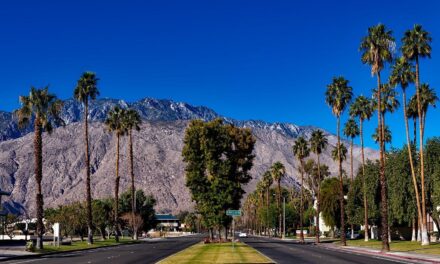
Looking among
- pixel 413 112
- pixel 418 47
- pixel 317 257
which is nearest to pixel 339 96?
pixel 413 112

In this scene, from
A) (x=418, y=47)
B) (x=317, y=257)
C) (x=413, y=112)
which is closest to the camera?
(x=317, y=257)

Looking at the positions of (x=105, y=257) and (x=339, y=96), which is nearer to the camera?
(x=105, y=257)

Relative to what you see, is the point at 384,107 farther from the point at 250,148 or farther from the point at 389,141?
the point at 389,141

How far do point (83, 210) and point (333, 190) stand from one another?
147 feet

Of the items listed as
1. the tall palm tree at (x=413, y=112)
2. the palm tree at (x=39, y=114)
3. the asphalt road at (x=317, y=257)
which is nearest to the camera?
the asphalt road at (x=317, y=257)

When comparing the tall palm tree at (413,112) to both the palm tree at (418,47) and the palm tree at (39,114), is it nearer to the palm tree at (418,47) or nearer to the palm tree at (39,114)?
the palm tree at (418,47)

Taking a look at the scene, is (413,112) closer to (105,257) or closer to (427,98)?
(427,98)

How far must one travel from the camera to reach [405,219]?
73.4 meters

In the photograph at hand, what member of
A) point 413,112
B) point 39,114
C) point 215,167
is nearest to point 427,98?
point 413,112

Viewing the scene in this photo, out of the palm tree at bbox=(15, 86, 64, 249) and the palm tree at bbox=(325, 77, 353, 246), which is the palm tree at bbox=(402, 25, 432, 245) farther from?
the palm tree at bbox=(15, 86, 64, 249)

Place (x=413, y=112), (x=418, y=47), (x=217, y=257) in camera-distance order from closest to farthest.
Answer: (x=217, y=257) < (x=418, y=47) < (x=413, y=112)

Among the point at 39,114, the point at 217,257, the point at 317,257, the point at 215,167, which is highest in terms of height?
the point at 39,114

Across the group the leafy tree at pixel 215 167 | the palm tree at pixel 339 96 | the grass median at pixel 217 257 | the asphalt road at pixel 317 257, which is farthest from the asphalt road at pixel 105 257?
the palm tree at pixel 339 96

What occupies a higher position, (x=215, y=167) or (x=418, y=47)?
(x=418, y=47)
